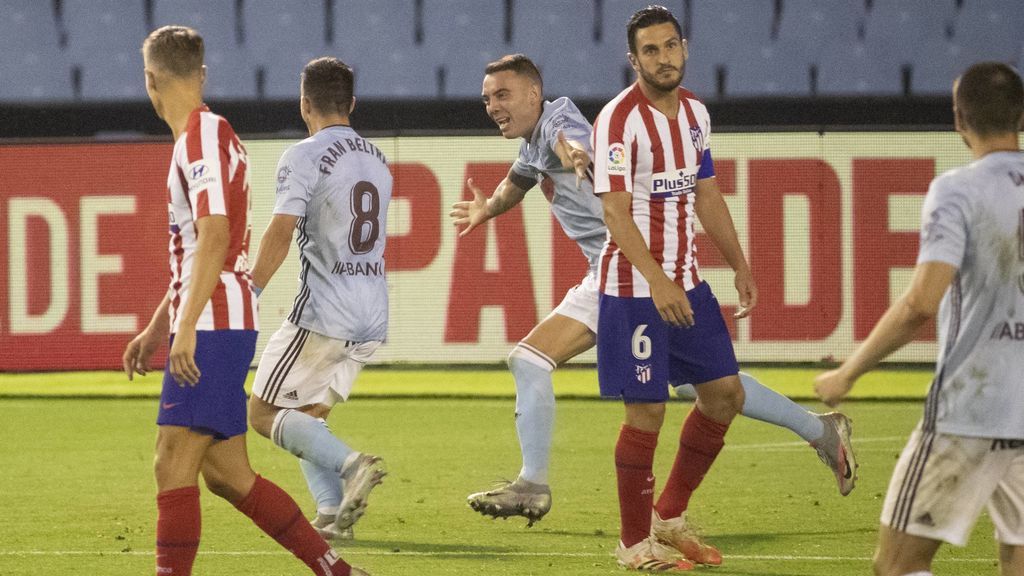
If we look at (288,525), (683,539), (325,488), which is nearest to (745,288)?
(683,539)

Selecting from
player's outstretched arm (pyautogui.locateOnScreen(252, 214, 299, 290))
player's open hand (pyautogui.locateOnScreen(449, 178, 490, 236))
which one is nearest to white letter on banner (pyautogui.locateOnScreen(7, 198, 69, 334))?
player's open hand (pyautogui.locateOnScreen(449, 178, 490, 236))

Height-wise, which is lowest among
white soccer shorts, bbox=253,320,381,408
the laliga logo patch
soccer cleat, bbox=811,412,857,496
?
soccer cleat, bbox=811,412,857,496

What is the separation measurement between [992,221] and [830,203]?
31.4 feet

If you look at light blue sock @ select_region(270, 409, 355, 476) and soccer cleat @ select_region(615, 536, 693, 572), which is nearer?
A: soccer cleat @ select_region(615, 536, 693, 572)

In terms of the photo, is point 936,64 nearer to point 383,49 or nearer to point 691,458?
point 383,49

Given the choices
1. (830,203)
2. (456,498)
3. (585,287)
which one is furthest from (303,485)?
(830,203)

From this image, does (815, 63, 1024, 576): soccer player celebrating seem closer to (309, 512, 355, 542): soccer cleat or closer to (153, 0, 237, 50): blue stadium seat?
(309, 512, 355, 542): soccer cleat

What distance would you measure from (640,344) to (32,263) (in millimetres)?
8910

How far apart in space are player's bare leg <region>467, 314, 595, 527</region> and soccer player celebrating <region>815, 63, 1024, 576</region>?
99.1 inches

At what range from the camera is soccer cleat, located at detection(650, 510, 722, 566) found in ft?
18.8

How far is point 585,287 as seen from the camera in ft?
21.5

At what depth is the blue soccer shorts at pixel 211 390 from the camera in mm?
4406

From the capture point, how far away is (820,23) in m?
17.3

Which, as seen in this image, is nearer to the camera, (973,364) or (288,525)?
(973,364)
